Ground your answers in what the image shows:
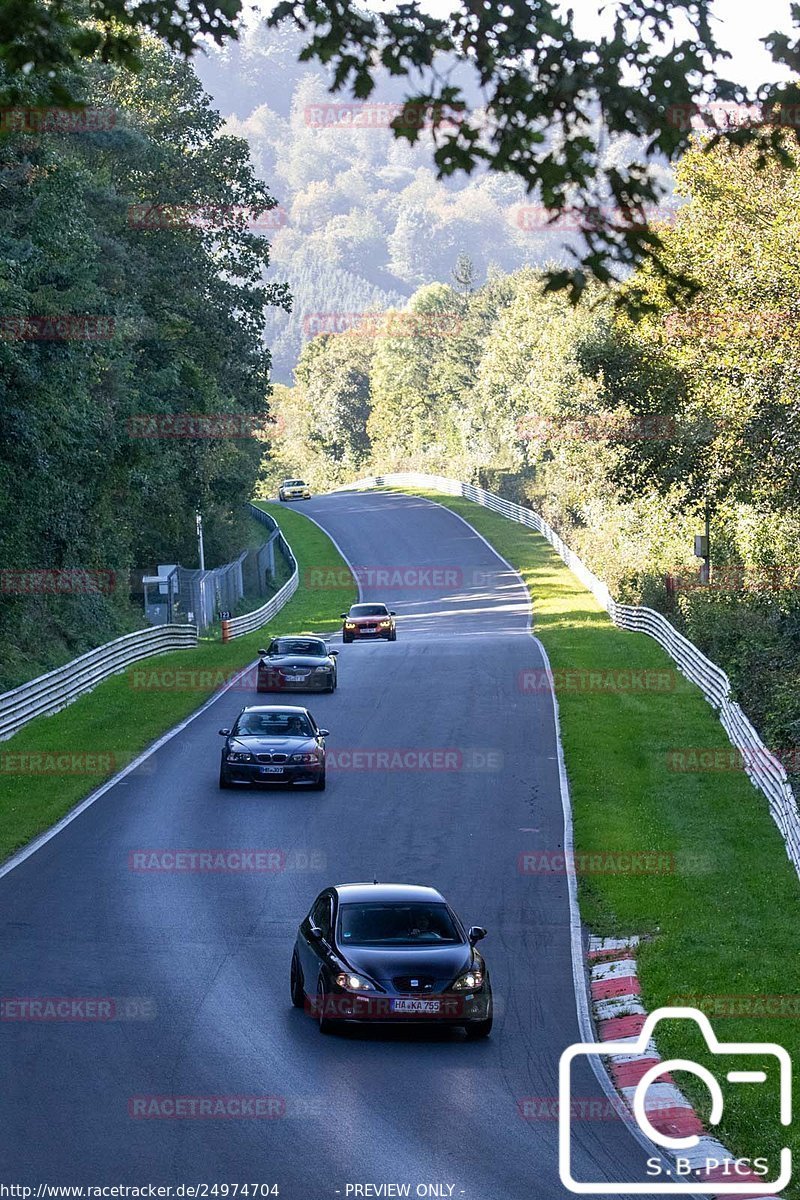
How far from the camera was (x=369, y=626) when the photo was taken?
52.8 metres

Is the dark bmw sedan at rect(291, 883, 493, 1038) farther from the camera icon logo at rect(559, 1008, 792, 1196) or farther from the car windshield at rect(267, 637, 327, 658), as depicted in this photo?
the car windshield at rect(267, 637, 327, 658)

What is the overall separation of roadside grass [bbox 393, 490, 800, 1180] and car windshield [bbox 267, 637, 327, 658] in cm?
652

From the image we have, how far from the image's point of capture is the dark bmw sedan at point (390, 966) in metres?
14.2

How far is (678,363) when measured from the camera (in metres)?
44.1

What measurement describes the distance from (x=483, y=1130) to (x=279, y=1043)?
285 centimetres

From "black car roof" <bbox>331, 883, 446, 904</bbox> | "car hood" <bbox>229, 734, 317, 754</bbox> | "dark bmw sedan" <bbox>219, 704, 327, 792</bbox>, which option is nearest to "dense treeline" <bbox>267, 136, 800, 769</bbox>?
"dark bmw sedan" <bbox>219, 704, 327, 792</bbox>

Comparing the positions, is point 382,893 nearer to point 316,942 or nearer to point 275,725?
point 316,942

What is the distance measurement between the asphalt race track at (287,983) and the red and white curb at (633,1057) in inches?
16.1

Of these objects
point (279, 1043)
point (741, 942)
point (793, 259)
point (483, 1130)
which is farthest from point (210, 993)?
point (793, 259)

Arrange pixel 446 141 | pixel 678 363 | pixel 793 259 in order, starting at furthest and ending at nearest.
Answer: pixel 678 363
pixel 793 259
pixel 446 141

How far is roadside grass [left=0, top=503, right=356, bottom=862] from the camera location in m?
26.3

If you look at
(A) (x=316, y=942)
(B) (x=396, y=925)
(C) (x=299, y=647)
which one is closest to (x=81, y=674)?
(C) (x=299, y=647)

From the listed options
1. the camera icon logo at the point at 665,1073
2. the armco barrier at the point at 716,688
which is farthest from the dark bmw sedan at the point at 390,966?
the armco barrier at the point at 716,688

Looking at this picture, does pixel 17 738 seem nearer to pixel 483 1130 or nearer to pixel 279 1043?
pixel 279 1043
